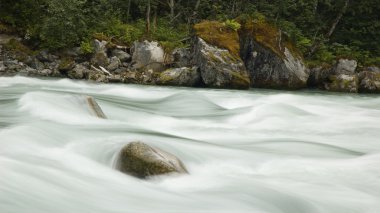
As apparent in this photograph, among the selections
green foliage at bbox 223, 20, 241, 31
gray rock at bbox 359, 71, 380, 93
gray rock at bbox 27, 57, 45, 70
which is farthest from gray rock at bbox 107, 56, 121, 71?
gray rock at bbox 359, 71, 380, 93

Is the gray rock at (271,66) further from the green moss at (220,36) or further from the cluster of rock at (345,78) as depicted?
the cluster of rock at (345,78)

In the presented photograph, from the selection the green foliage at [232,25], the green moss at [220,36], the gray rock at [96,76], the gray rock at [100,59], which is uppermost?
the green foliage at [232,25]

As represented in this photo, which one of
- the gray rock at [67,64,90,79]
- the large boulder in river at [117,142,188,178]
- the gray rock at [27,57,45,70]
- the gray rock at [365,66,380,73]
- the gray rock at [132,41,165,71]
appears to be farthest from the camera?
the gray rock at [365,66,380,73]

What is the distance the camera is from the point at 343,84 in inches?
659

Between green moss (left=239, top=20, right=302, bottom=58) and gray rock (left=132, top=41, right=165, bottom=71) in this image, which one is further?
gray rock (left=132, top=41, right=165, bottom=71)

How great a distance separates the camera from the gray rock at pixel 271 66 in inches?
642

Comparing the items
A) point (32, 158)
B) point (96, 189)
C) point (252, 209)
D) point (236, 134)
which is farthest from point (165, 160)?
point (236, 134)

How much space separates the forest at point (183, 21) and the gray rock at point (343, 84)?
201 cm

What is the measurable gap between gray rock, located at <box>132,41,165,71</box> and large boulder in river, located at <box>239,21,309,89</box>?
11.2ft

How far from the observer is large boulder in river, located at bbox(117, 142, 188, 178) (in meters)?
4.56

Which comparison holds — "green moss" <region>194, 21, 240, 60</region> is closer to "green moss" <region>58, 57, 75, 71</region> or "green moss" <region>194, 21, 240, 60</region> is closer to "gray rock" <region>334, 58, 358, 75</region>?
"gray rock" <region>334, 58, 358, 75</region>

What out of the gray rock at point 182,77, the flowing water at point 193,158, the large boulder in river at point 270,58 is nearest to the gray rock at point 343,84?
the large boulder in river at point 270,58

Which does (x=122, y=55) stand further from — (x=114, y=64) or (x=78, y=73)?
(x=78, y=73)

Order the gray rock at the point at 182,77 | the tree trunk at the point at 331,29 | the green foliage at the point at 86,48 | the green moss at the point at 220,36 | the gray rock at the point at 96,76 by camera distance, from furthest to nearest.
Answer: the tree trunk at the point at 331,29
the green foliage at the point at 86,48
the green moss at the point at 220,36
the gray rock at the point at 96,76
the gray rock at the point at 182,77
